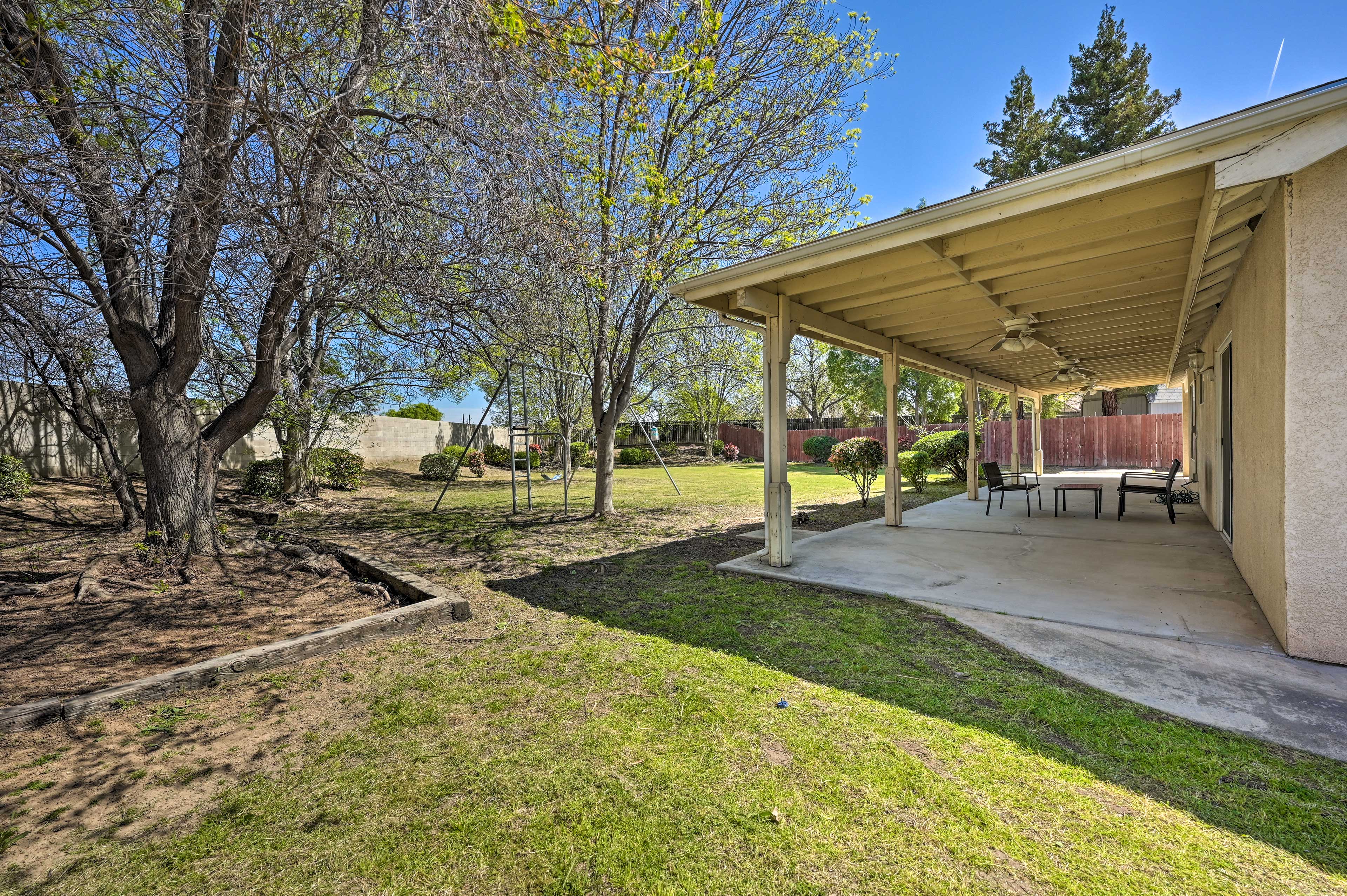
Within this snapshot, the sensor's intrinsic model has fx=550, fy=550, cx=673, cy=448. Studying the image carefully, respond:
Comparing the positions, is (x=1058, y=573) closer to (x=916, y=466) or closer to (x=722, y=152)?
(x=722, y=152)

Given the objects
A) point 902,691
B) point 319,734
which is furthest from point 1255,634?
point 319,734

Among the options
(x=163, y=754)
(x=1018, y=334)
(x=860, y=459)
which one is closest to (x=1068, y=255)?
(x=1018, y=334)

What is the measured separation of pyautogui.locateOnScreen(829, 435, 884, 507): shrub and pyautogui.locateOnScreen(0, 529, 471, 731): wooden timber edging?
6962 millimetres

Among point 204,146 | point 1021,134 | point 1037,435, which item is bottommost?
point 1037,435

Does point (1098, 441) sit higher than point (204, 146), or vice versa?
point (204, 146)

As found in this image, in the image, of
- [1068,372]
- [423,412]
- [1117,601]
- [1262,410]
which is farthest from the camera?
[423,412]

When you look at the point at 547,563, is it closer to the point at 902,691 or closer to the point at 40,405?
the point at 902,691

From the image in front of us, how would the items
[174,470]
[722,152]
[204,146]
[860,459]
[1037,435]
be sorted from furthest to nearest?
1. [1037,435]
2. [860,459]
3. [722,152]
4. [174,470]
5. [204,146]

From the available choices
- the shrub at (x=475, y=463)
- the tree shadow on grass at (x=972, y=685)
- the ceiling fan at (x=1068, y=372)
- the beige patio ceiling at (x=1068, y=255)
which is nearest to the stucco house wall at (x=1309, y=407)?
the beige patio ceiling at (x=1068, y=255)

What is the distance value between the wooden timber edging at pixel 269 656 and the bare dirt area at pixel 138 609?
0.68 ft

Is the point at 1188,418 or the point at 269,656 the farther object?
the point at 1188,418

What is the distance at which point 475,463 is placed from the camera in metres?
16.2

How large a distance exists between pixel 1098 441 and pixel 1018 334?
16.2 metres

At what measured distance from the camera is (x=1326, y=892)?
1487 mm
